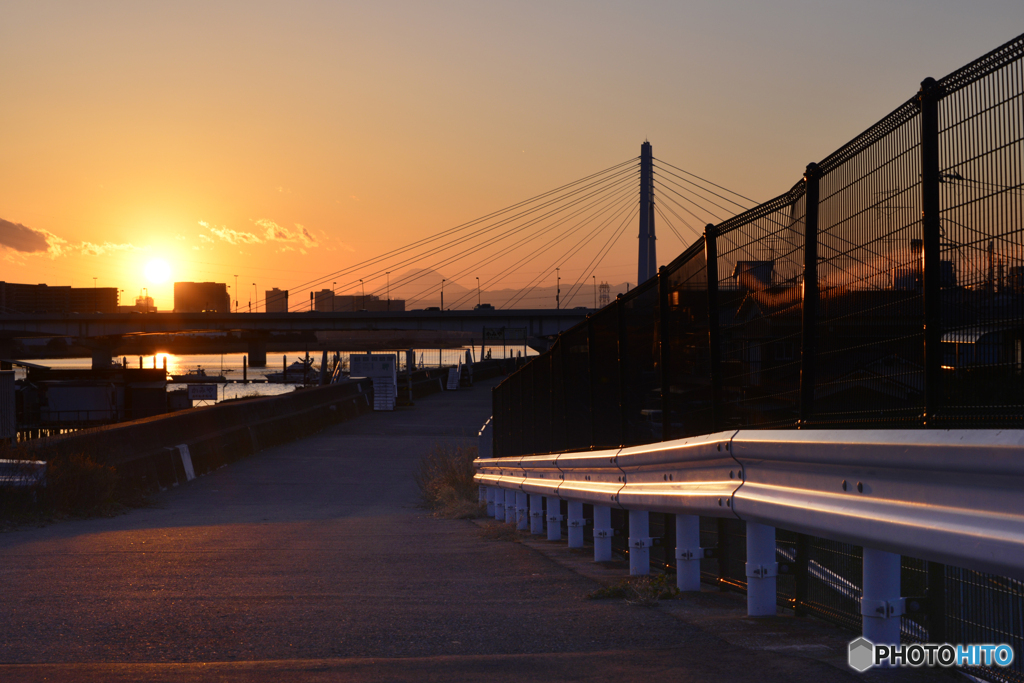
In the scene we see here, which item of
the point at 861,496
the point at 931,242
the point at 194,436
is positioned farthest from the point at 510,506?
the point at 194,436

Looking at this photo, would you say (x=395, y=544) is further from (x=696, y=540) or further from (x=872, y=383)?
(x=872, y=383)

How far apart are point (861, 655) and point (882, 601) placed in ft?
0.75

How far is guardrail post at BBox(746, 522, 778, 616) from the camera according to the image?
505cm

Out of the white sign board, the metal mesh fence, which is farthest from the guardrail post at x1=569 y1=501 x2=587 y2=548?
the white sign board

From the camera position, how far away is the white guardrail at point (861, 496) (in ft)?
9.89

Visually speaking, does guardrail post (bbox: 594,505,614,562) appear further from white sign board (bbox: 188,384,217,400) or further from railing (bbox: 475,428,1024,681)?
white sign board (bbox: 188,384,217,400)

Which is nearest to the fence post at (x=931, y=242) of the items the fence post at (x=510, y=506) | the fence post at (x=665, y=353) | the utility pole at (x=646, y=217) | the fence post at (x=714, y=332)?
the fence post at (x=714, y=332)

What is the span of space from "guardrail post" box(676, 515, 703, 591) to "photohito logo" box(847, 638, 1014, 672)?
81.4 inches

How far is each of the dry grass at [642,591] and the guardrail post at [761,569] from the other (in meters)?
0.79

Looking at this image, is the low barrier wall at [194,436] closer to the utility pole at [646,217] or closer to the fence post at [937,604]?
the fence post at [937,604]

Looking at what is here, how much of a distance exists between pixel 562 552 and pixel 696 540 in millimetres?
3275

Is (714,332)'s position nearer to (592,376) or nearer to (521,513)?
(592,376)

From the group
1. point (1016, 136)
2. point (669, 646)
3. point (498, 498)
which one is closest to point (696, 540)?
point (669, 646)

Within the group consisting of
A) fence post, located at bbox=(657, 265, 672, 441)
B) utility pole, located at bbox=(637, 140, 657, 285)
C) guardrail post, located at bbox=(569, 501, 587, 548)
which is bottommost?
guardrail post, located at bbox=(569, 501, 587, 548)
